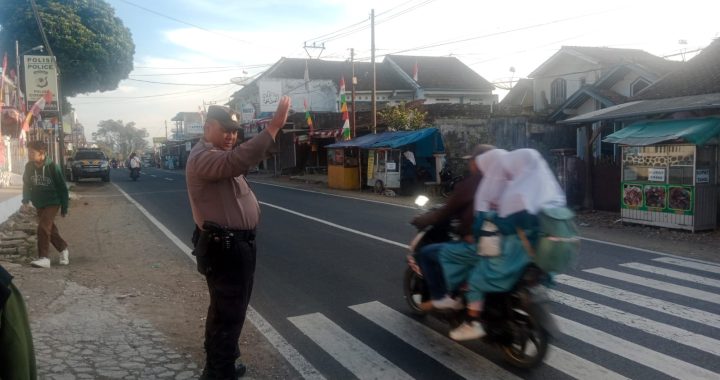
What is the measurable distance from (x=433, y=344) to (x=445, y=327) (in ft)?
1.60

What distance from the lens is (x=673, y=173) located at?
11.9 m

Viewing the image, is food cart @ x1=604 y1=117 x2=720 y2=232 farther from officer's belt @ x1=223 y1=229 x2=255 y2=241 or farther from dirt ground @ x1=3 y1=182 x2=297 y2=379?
officer's belt @ x1=223 y1=229 x2=255 y2=241

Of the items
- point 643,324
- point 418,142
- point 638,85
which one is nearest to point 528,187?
point 643,324

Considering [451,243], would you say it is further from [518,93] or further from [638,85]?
[518,93]

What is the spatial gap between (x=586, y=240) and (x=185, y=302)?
7525mm

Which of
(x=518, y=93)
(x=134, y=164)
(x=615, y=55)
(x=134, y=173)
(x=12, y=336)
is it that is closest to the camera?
(x=12, y=336)

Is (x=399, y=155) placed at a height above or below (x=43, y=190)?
above

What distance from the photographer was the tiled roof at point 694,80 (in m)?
14.0

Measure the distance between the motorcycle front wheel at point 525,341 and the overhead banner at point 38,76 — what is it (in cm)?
1912

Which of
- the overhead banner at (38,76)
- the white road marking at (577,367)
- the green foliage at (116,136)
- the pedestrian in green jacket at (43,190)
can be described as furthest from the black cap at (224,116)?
the green foliage at (116,136)

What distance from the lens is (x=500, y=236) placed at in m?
4.32

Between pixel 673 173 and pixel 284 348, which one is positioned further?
pixel 673 173

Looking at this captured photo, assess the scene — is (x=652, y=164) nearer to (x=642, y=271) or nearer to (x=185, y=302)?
(x=642, y=271)

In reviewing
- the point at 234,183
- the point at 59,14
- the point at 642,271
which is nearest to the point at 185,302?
the point at 234,183
